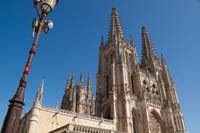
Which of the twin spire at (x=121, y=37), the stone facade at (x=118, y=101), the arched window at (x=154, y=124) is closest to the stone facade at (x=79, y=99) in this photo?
the stone facade at (x=118, y=101)

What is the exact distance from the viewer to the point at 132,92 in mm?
29594

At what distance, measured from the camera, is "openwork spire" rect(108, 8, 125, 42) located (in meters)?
33.9

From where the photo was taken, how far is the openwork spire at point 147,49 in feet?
131

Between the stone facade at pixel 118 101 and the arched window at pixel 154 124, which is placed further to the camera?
the arched window at pixel 154 124

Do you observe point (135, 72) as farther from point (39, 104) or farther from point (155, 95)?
point (39, 104)

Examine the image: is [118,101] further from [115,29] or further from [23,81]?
[23,81]

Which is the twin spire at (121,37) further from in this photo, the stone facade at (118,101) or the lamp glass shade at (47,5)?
the lamp glass shade at (47,5)

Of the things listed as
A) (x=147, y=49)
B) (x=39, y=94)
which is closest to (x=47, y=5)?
(x=39, y=94)

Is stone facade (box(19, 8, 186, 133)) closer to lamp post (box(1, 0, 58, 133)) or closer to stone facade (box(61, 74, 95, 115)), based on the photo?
stone facade (box(61, 74, 95, 115))

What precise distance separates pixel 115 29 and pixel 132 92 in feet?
46.1

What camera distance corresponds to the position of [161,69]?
38812mm

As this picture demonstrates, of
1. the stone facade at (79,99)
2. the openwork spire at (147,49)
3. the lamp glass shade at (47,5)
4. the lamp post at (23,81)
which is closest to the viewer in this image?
the lamp post at (23,81)

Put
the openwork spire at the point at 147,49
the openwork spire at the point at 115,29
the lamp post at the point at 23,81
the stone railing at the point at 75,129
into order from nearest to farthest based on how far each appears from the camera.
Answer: the lamp post at the point at 23,81
the stone railing at the point at 75,129
the openwork spire at the point at 115,29
the openwork spire at the point at 147,49

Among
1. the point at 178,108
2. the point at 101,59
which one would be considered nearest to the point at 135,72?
the point at 101,59
